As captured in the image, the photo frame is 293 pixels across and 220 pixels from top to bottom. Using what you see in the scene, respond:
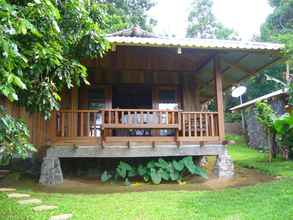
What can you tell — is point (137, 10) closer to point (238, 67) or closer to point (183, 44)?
point (238, 67)

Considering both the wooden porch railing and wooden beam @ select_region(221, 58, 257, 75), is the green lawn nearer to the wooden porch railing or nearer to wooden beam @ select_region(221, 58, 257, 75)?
the wooden porch railing

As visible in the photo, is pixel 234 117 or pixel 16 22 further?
pixel 234 117

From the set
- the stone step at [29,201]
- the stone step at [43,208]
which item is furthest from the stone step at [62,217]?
the stone step at [29,201]

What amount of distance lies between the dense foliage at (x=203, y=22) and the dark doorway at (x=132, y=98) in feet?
68.0

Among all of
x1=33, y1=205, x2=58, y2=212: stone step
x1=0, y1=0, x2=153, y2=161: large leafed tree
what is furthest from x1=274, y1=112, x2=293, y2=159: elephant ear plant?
x1=33, y1=205, x2=58, y2=212: stone step

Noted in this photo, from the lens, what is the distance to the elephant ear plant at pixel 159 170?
8.16 meters

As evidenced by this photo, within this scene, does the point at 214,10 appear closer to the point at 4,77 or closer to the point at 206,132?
the point at 206,132

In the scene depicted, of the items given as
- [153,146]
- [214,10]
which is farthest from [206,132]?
[214,10]

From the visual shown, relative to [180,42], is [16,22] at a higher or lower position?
lower

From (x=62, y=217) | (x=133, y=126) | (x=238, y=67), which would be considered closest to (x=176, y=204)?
(x=62, y=217)

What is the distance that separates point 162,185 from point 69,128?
2.74 metres

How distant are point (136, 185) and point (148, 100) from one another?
433 cm

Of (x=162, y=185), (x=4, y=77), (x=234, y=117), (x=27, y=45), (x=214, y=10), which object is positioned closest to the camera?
(x=4, y=77)

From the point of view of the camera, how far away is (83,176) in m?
8.98
